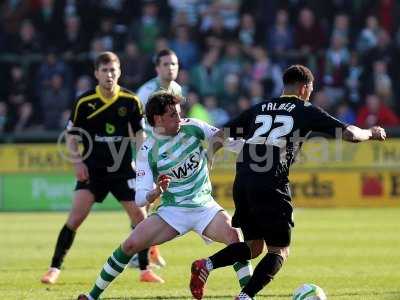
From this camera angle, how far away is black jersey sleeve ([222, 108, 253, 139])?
7.94 metres

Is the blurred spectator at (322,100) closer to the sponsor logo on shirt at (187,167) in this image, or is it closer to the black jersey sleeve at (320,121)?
the sponsor logo on shirt at (187,167)

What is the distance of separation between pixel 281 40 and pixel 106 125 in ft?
39.8

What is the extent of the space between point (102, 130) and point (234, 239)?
2.85 metres

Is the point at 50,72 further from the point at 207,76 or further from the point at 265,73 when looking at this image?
the point at 265,73

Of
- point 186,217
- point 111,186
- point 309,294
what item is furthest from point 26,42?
point 309,294

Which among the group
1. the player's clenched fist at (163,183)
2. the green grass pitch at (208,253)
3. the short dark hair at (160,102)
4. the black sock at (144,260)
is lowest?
the green grass pitch at (208,253)

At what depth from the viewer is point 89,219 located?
707 inches

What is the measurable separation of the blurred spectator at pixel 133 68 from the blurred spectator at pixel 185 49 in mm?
1016

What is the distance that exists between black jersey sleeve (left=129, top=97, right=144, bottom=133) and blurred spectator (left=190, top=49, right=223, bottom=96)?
10688 millimetres

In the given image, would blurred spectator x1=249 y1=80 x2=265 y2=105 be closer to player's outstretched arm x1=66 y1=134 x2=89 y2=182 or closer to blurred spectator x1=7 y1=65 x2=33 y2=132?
blurred spectator x1=7 y1=65 x2=33 y2=132

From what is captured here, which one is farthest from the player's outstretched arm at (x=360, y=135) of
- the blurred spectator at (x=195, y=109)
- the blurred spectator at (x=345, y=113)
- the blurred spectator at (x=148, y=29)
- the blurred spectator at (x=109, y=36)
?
the blurred spectator at (x=109, y=36)

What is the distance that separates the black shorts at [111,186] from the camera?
10.4 meters

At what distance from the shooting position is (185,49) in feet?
71.3

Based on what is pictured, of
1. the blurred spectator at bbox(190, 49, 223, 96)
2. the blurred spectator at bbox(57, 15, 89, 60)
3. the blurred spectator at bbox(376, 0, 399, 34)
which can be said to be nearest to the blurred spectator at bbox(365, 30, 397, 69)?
the blurred spectator at bbox(376, 0, 399, 34)
